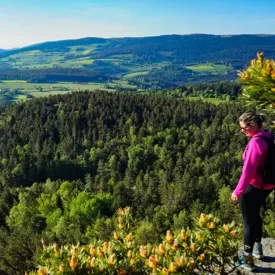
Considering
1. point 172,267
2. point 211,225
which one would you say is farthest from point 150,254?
point 211,225

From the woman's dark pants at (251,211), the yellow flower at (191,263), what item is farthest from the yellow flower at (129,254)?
the woman's dark pants at (251,211)

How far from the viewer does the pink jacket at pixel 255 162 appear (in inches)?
327

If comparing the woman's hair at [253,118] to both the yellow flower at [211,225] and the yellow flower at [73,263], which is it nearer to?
the yellow flower at [211,225]

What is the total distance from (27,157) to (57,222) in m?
50.1

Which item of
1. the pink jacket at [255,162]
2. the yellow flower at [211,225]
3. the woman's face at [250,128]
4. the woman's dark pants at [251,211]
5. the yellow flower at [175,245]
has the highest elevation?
the woman's face at [250,128]

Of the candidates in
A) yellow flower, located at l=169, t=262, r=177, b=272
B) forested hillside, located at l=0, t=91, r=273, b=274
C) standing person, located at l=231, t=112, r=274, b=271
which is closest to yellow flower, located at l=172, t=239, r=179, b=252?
yellow flower, located at l=169, t=262, r=177, b=272

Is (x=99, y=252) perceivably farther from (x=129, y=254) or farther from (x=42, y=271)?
(x=42, y=271)

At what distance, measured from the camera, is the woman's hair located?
8.38 metres

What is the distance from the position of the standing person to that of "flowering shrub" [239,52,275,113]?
916 millimetres

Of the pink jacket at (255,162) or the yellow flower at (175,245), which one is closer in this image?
the yellow flower at (175,245)

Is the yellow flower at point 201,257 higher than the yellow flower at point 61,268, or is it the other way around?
the yellow flower at point 61,268

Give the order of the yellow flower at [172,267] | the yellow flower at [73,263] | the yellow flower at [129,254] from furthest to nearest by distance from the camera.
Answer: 1. the yellow flower at [129,254]
2. the yellow flower at [73,263]
3. the yellow flower at [172,267]

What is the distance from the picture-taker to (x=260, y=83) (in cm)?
723

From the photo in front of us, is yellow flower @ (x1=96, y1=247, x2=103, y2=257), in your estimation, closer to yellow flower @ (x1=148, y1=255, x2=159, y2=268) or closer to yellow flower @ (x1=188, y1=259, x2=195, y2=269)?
yellow flower @ (x1=148, y1=255, x2=159, y2=268)
